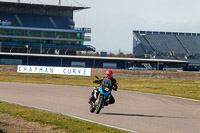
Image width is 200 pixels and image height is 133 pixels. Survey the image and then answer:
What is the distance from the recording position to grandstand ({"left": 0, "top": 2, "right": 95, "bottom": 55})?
86500mm

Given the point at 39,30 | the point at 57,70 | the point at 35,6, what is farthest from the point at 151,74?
the point at 35,6

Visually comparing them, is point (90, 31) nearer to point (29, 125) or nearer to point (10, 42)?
point (10, 42)

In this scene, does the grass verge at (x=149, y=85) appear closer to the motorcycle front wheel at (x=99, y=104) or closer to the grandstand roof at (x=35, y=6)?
the motorcycle front wheel at (x=99, y=104)

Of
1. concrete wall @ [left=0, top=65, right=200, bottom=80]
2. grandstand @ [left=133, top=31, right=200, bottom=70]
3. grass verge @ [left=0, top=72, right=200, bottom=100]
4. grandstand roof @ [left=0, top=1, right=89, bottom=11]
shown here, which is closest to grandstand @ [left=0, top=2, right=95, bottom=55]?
grandstand roof @ [left=0, top=1, right=89, bottom=11]

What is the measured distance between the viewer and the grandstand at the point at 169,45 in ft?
313

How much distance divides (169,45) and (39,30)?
32563 mm

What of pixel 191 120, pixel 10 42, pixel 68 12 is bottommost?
pixel 191 120

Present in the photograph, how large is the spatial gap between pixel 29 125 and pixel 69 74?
145ft

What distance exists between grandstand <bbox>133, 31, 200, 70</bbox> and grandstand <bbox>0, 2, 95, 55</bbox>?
14318 millimetres

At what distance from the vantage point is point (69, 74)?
55.3 metres

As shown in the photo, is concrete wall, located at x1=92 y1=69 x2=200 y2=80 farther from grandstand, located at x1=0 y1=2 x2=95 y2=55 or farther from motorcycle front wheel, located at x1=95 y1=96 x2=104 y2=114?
motorcycle front wheel, located at x1=95 y1=96 x2=104 y2=114

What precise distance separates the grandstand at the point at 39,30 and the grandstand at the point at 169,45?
1432 centimetres

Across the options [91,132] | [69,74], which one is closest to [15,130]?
[91,132]

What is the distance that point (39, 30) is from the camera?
8888 cm
